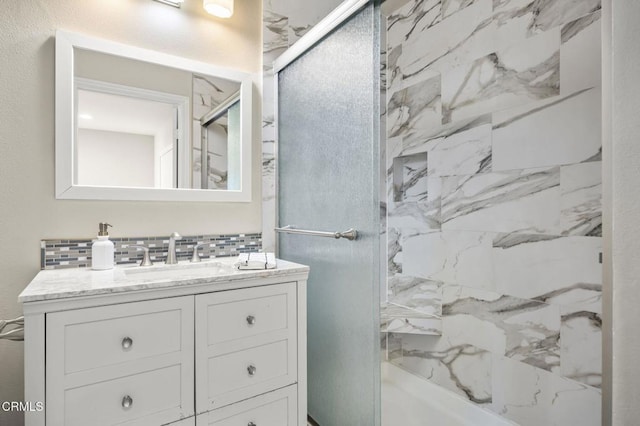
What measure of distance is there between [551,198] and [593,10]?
0.81 metres

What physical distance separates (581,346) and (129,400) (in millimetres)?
1795

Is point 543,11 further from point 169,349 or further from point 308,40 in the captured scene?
point 169,349

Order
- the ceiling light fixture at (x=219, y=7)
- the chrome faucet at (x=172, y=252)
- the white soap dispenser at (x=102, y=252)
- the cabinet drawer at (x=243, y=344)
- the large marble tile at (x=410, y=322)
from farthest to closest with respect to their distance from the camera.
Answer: the large marble tile at (x=410, y=322) → the ceiling light fixture at (x=219, y=7) → the chrome faucet at (x=172, y=252) → the white soap dispenser at (x=102, y=252) → the cabinet drawer at (x=243, y=344)

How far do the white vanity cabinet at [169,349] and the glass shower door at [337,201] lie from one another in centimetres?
22

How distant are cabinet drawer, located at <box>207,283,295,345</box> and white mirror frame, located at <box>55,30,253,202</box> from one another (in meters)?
0.66

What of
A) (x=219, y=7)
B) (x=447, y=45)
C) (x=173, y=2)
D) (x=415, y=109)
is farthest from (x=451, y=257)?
(x=173, y=2)

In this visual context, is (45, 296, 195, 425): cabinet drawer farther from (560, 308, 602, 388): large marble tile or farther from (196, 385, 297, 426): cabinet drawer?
(560, 308, 602, 388): large marble tile

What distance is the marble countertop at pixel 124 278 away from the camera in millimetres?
1052

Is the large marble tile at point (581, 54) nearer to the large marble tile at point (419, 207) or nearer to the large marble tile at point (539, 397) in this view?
the large marble tile at point (419, 207)

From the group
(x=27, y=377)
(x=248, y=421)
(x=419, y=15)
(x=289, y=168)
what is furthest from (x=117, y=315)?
(x=419, y=15)

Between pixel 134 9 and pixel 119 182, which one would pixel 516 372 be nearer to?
pixel 119 182

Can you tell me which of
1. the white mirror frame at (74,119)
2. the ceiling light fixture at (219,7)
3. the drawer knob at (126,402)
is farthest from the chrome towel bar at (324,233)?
the ceiling light fixture at (219,7)

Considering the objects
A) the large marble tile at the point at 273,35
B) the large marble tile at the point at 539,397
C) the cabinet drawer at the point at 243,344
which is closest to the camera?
the cabinet drawer at the point at 243,344

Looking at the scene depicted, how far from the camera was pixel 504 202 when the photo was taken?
1814 mm
